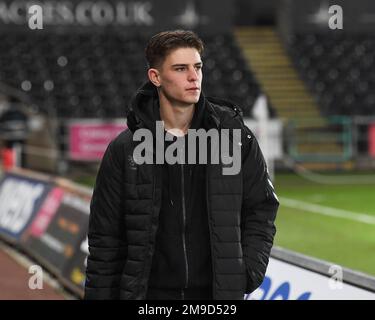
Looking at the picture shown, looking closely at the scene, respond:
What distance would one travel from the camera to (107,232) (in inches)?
133

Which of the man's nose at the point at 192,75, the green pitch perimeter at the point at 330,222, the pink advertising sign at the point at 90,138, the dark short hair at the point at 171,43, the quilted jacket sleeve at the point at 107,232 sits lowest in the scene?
the green pitch perimeter at the point at 330,222

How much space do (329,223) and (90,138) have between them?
9.49m

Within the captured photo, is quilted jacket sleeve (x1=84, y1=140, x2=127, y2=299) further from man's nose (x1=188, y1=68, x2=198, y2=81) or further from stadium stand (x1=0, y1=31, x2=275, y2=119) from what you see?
stadium stand (x1=0, y1=31, x2=275, y2=119)

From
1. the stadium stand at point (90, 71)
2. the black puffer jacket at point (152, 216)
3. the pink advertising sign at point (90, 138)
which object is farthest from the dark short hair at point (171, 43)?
the stadium stand at point (90, 71)

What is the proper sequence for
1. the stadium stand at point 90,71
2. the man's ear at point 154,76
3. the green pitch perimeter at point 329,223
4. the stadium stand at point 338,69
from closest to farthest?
the man's ear at point 154,76
the green pitch perimeter at point 329,223
the stadium stand at point 90,71
the stadium stand at point 338,69

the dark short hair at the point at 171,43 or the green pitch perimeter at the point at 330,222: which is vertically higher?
the dark short hair at the point at 171,43

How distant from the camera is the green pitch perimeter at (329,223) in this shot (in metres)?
9.94

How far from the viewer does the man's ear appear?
11.0 ft

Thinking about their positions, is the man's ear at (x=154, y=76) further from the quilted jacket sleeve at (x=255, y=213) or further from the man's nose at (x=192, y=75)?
the quilted jacket sleeve at (x=255, y=213)

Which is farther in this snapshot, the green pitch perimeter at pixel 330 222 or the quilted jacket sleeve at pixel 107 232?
the green pitch perimeter at pixel 330 222

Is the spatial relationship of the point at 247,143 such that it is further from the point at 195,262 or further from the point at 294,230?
the point at 294,230

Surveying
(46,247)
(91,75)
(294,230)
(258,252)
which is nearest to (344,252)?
(294,230)

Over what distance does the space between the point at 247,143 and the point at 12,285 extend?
5.56 metres

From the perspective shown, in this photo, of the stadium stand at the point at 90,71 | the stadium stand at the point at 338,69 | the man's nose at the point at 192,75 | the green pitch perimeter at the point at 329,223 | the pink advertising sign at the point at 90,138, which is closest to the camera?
the man's nose at the point at 192,75
